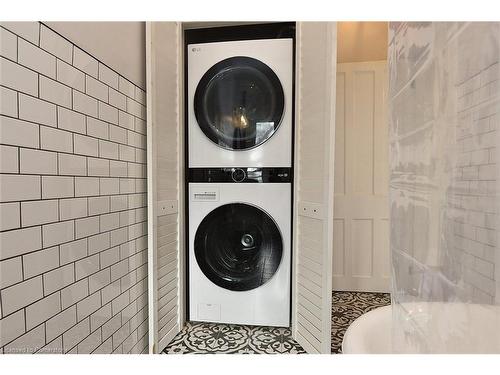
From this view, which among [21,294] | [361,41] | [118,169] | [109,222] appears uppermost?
[361,41]

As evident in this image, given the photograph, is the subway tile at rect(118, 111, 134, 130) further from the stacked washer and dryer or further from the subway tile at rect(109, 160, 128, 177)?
the stacked washer and dryer

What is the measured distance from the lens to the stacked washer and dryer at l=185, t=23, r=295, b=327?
1.58 m

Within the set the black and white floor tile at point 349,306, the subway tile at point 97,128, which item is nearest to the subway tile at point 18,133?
the subway tile at point 97,128

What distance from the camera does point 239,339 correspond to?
5.03 feet

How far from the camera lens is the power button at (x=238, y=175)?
5.35ft

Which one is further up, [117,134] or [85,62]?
[85,62]

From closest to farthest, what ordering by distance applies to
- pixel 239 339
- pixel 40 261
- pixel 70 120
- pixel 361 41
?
pixel 40 261, pixel 70 120, pixel 239 339, pixel 361 41

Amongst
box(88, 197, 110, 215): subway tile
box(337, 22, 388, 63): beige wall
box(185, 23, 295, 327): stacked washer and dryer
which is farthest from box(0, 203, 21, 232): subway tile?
box(337, 22, 388, 63): beige wall

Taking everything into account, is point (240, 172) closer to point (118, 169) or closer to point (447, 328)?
point (118, 169)

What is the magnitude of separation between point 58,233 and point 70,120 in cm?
36

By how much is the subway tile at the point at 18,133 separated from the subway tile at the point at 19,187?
87 mm

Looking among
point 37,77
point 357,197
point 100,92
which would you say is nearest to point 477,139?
point 37,77

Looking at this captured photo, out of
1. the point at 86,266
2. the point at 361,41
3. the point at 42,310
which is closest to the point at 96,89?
the point at 86,266

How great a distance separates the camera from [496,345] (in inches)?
13.1
